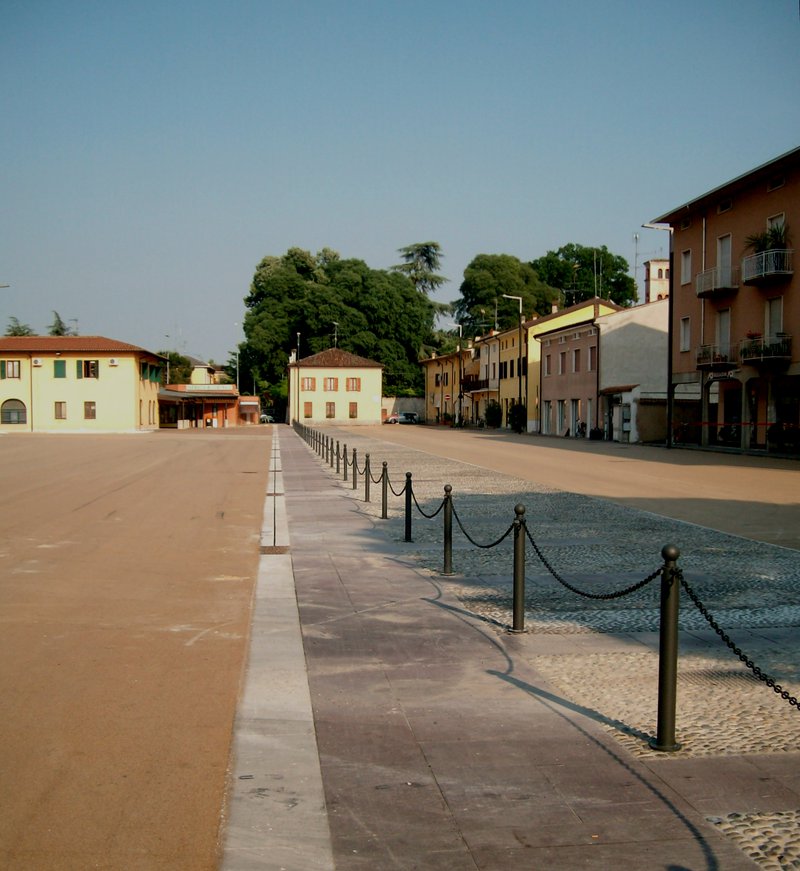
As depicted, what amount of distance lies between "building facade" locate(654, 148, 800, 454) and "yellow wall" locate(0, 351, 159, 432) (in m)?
42.3

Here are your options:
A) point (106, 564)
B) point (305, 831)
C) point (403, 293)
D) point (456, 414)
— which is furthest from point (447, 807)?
point (403, 293)

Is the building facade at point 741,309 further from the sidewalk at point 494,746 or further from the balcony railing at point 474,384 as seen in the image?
the balcony railing at point 474,384

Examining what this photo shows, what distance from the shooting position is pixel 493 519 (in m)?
14.5

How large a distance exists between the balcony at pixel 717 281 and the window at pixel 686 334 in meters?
2.43

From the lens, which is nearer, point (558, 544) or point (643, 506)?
point (558, 544)

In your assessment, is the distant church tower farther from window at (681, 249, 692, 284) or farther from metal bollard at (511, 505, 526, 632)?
metal bollard at (511, 505, 526, 632)

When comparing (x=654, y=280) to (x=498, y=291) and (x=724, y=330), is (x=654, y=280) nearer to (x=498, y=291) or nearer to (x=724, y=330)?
(x=724, y=330)

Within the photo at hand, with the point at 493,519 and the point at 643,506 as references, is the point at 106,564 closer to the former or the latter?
the point at 493,519

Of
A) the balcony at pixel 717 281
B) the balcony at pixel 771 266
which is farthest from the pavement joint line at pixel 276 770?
the balcony at pixel 717 281

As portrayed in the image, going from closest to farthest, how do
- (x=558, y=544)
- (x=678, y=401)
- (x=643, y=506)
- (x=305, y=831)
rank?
(x=305, y=831)
(x=558, y=544)
(x=643, y=506)
(x=678, y=401)

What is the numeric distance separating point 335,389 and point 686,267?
55.0 m

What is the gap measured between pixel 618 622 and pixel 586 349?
156 feet

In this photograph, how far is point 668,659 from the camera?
15.0 ft

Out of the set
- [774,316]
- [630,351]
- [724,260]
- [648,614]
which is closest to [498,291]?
[630,351]
